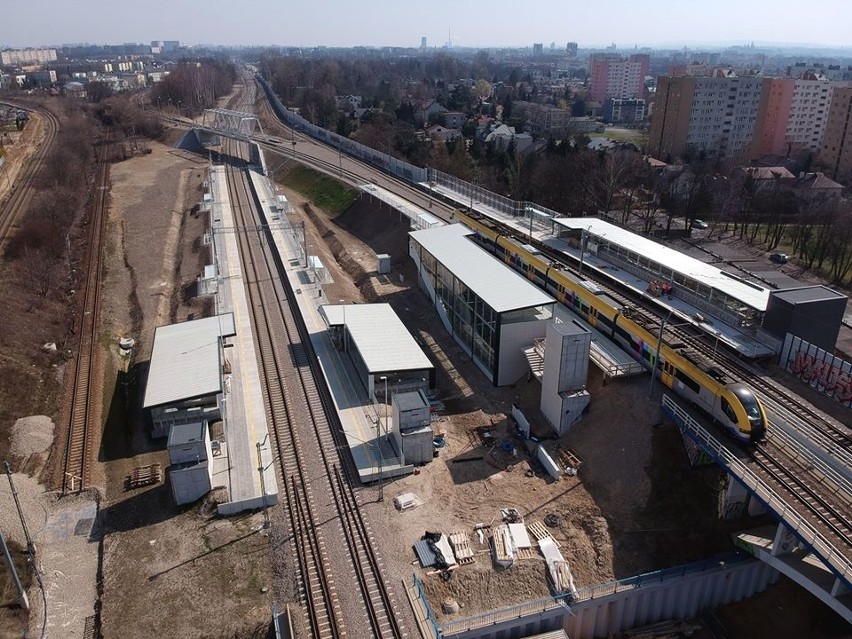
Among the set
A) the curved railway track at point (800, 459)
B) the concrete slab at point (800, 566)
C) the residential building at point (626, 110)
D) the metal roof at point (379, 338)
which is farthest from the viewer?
the residential building at point (626, 110)

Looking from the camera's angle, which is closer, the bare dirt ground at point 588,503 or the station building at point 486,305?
the bare dirt ground at point 588,503

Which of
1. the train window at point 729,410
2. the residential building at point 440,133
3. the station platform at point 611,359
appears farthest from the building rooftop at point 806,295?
the residential building at point 440,133

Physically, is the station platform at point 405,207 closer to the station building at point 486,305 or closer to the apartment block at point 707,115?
the station building at point 486,305

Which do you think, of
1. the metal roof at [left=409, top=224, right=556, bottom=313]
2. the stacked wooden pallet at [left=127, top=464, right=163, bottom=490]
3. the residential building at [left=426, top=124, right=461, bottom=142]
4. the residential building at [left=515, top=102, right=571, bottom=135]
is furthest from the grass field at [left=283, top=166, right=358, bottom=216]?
the residential building at [left=515, top=102, right=571, bottom=135]

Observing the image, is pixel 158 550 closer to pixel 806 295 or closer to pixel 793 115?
pixel 806 295

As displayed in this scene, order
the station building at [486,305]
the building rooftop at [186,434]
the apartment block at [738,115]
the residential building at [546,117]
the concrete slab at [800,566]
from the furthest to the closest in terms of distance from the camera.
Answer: the residential building at [546,117] → the apartment block at [738,115] → the station building at [486,305] → the building rooftop at [186,434] → the concrete slab at [800,566]

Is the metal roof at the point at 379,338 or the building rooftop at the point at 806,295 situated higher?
the building rooftop at the point at 806,295
